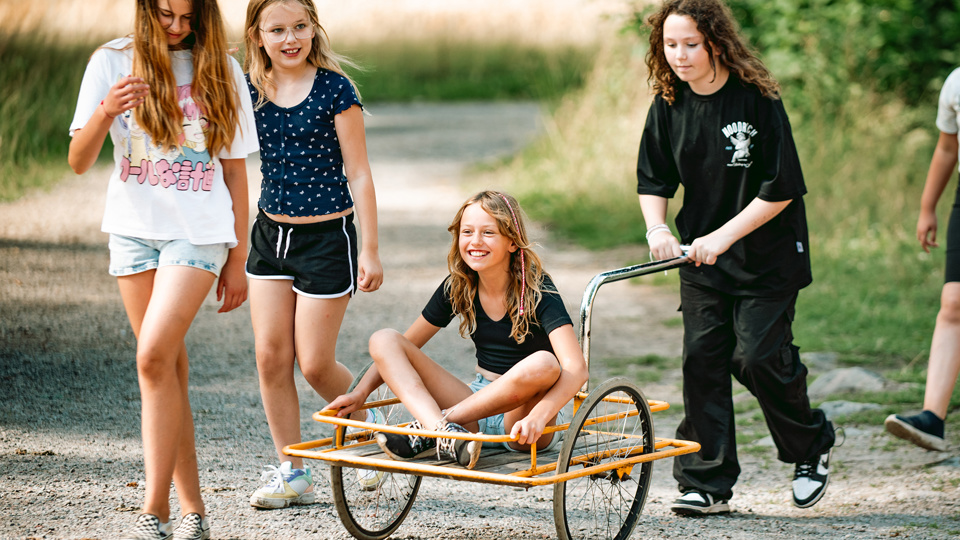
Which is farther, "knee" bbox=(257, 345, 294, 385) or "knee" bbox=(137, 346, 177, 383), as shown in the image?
"knee" bbox=(257, 345, 294, 385)

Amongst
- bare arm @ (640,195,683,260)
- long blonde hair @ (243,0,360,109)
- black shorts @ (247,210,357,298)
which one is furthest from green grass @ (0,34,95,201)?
bare arm @ (640,195,683,260)

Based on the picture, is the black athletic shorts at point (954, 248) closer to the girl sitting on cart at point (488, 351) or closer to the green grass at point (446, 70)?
the girl sitting on cart at point (488, 351)

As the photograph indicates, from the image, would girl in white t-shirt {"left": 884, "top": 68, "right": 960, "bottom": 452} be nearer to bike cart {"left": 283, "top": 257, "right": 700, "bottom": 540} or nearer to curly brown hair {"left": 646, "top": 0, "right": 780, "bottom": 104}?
curly brown hair {"left": 646, "top": 0, "right": 780, "bottom": 104}

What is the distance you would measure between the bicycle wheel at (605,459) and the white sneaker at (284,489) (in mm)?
924

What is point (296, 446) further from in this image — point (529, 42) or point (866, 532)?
point (529, 42)

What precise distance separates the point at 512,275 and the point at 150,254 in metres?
1.12

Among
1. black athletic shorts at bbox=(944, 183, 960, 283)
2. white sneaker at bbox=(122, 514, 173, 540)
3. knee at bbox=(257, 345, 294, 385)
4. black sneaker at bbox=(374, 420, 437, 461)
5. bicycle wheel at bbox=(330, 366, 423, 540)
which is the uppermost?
black athletic shorts at bbox=(944, 183, 960, 283)

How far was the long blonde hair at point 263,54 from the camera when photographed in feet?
12.2

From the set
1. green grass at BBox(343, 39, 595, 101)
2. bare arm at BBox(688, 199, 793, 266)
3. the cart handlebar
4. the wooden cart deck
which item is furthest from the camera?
green grass at BBox(343, 39, 595, 101)

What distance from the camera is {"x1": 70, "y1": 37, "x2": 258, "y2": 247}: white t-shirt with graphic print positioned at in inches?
126

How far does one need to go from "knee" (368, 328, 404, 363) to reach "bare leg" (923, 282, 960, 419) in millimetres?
2202

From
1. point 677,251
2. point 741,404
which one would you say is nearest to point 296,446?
point 677,251

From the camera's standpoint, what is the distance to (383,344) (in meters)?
3.38

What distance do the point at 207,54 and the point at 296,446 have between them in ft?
3.92
